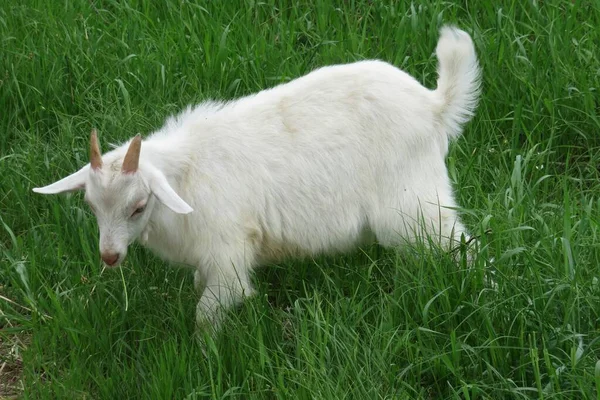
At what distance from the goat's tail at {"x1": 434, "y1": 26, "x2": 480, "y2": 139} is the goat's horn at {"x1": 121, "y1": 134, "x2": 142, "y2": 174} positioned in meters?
1.39

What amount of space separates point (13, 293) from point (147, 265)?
637 millimetres

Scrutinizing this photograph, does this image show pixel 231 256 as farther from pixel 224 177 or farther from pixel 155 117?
pixel 155 117

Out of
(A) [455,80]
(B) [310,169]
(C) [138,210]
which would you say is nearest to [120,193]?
(C) [138,210]

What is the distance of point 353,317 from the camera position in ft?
13.9

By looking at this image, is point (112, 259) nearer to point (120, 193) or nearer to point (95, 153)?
point (120, 193)

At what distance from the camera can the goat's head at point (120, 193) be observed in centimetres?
407

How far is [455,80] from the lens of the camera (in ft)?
15.8

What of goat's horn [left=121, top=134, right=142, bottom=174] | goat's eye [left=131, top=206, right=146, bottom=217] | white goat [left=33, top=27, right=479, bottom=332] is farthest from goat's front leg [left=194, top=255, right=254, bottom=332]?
goat's horn [left=121, top=134, right=142, bottom=174]

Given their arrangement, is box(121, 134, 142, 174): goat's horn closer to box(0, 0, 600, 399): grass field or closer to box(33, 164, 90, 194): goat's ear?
box(33, 164, 90, 194): goat's ear

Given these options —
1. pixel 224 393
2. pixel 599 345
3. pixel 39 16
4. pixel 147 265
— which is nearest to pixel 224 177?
pixel 147 265

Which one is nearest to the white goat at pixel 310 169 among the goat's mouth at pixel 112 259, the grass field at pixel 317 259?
the grass field at pixel 317 259

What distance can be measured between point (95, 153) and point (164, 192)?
290mm

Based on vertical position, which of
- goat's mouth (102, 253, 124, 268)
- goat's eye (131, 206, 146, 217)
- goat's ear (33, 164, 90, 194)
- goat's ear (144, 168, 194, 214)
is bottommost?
goat's mouth (102, 253, 124, 268)

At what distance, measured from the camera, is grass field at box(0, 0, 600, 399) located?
390 cm
